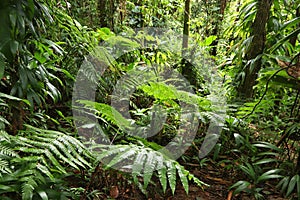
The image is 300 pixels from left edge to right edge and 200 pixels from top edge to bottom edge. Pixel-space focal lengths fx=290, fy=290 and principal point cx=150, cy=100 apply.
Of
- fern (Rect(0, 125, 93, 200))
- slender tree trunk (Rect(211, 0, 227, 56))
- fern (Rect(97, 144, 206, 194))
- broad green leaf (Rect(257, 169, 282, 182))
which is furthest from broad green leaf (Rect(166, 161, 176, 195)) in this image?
slender tree trunk (Rect(211, 0, 227, 56))

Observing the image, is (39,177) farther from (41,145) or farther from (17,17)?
(17,17)

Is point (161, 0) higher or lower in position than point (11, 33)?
higher

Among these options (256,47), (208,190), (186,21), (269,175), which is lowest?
(208,190)

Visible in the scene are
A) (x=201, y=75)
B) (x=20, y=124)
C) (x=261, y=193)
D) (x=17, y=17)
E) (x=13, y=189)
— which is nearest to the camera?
(x=13, y=189)

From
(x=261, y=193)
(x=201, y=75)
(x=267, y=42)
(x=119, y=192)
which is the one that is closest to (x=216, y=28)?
(x=201, y=75)

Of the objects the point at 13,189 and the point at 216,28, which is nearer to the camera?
the point at 13,189

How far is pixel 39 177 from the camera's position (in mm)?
1062

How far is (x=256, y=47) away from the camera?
2367mm

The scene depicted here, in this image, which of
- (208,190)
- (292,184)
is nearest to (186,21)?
(208,190)

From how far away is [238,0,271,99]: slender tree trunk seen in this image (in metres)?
2.28

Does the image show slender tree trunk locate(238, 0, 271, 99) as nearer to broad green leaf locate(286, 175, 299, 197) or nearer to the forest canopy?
the forest canopy

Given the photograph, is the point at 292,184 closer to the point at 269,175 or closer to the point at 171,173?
the point at 269,175

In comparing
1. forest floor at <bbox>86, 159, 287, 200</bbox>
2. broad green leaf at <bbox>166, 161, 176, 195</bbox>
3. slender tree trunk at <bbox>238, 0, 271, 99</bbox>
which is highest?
slender tree trunk at <bbox>238, 0, 271, 99</bbox>

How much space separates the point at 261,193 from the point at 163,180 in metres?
0.91
